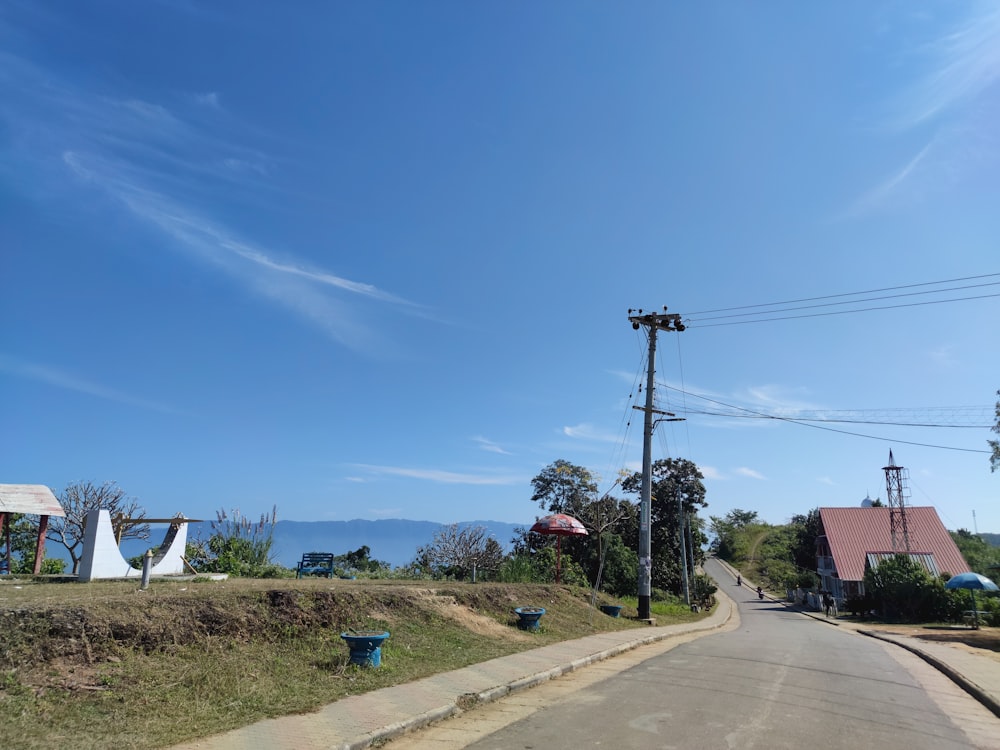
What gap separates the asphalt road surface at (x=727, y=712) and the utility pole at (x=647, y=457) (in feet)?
29.8

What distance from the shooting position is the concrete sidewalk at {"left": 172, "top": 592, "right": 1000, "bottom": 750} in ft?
19.8

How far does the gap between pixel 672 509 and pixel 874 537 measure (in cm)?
1720

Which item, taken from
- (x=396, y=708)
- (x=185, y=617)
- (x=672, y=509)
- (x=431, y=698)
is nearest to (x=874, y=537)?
(x=672, y=509)

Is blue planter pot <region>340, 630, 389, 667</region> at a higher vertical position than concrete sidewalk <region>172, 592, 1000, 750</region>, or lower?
higher

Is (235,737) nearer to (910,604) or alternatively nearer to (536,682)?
(536,682)

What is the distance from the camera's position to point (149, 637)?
26.0 ft

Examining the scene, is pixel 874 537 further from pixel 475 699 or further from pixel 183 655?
pixel 183 655

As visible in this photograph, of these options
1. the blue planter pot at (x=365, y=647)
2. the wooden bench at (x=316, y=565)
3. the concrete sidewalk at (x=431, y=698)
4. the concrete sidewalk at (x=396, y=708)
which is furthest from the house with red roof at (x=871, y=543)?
the blue planter pot at (x=365, y=647)

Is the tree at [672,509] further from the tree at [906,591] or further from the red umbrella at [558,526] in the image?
the red umbrella at [558,526]

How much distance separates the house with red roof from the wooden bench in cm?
4225

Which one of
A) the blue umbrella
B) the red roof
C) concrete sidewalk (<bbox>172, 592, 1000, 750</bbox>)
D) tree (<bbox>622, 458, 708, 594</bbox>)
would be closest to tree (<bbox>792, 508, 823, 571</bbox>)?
the red roof

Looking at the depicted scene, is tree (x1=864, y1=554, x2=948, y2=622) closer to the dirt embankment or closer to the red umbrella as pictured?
the red umbrella

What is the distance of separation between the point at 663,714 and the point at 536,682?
278 centimetres

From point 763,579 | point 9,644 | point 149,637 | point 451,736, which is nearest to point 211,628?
point 149,637
